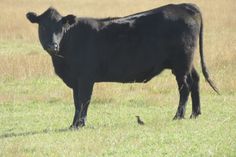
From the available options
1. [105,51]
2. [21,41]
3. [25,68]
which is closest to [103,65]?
[105,51]

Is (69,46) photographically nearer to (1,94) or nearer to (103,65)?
(103,65)

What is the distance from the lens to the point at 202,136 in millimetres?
8359

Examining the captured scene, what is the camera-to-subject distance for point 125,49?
32.3 ft

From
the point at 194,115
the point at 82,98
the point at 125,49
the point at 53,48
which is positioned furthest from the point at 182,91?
the point at 53,48

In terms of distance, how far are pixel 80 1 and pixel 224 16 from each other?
11.0 metres

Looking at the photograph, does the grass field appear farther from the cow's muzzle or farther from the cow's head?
the cow's head

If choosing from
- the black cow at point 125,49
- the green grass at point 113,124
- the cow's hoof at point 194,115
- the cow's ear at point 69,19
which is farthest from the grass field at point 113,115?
the cow's ear at point 69,19

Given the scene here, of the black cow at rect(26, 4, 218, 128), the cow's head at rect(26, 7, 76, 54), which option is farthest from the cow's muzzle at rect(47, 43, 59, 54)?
the black cow at rect(26, 4, 218, 128)

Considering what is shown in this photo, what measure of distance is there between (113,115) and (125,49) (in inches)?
52.1

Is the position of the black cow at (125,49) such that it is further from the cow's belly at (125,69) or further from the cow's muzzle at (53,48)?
the cow's muzzle at (53,48)

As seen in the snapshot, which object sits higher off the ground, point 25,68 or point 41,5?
point 25,68

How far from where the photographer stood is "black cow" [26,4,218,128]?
9602 millimetres

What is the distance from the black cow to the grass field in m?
0.72

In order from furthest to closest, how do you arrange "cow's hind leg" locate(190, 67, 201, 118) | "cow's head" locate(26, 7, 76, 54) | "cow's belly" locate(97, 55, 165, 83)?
"cow's hind leg" locate(190, 67, 201, 118) < "cow's belly" locate(97, 55, 165, 83) < "cow's head" locate(26, 7, 76, 54)
